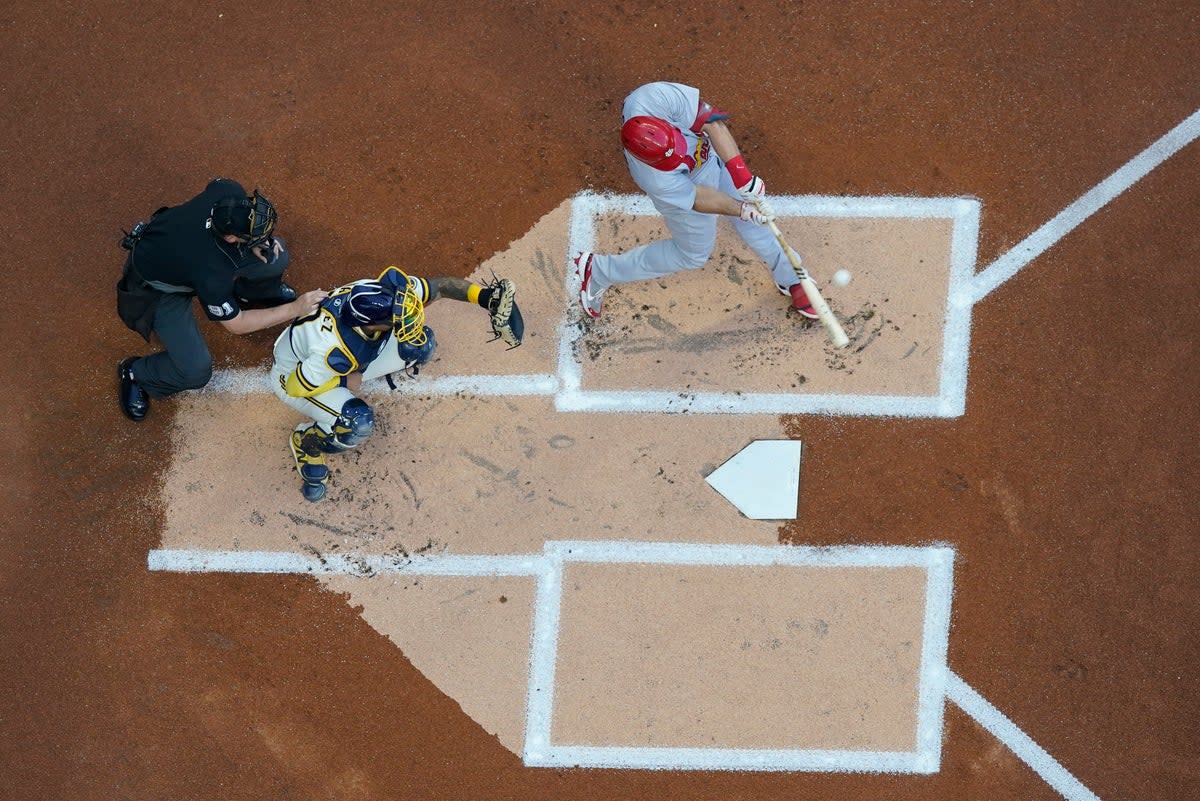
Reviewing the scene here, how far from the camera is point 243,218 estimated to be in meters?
4.82

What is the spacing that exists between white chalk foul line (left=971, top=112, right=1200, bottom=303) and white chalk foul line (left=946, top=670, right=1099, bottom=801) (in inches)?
93.8

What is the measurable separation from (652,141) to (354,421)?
2.27 metres

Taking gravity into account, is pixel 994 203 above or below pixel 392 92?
below

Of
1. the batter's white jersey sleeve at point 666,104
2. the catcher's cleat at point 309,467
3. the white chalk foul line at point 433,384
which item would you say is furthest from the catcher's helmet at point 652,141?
the catcher's cleat at point 309,467

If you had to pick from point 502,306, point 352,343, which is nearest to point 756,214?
point 502,306

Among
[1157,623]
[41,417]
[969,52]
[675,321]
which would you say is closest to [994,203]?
[969,52]

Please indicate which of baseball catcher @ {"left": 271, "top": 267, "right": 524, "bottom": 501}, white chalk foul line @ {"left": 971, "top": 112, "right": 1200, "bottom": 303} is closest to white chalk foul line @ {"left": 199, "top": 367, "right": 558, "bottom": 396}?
baseball catcher @ {"left": 271, "top": 267, "right": 524, "bottom": 501}

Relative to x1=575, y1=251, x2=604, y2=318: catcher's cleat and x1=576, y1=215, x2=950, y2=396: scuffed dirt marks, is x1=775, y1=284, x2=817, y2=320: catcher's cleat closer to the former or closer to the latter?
x1=576, y1=215, x2=950, y2=396: scuffed dirt marks

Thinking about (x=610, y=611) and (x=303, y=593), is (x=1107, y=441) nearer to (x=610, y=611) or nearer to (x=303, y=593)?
(x=610, y=611)

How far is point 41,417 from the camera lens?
5.97m

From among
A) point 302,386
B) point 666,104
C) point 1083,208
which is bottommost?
point 302,386

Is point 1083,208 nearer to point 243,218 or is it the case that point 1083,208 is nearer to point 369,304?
point 369,304

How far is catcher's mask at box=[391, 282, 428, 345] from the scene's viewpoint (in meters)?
4.85

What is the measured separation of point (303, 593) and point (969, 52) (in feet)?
17.7
